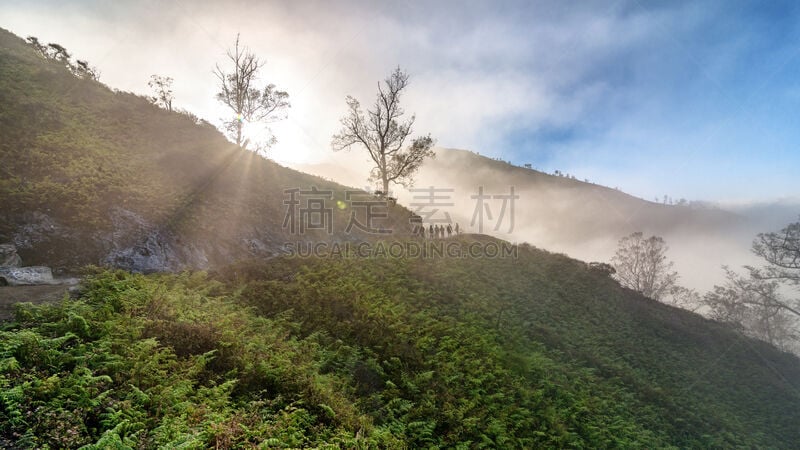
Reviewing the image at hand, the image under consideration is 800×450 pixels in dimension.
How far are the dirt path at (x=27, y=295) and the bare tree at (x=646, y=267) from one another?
48380 millimetres

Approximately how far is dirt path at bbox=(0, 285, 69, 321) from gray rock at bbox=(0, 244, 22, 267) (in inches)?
80.2

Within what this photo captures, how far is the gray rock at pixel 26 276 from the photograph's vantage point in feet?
32.6

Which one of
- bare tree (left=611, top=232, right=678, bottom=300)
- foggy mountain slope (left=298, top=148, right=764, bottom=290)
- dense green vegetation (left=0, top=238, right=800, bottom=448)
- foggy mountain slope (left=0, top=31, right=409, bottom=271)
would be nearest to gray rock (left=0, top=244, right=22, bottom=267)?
foggy mountain slope (left=0, top=31, right=409, bottom=271)

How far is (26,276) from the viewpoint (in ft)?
34.0

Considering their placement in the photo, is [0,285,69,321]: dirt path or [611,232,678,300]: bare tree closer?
[0,285,69,321]: dirt path

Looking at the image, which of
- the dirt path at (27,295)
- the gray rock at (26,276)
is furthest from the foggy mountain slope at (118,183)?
the dirt path at (27,295)

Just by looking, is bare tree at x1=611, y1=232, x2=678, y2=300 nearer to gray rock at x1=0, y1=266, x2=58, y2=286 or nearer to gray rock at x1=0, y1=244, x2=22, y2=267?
gray rock at x1=0, y1=266, x2=58, y2=286

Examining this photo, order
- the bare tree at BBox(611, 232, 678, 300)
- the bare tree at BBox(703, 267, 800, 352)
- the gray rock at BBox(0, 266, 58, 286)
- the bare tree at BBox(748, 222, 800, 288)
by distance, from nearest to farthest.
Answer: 1. the gray rock at BBox(0, 266, 58, 286)
2. the bare tree at BBox(748, 222, 800, 288)
3. the bare tree at BBox(703, 267, 800, 352)
4. the bare tree at BBox(611, 232, 678, 300)

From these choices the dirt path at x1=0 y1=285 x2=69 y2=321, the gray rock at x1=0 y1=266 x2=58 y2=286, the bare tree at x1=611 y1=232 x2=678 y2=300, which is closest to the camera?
the dirt path at x1=0 y1=285 x2=69 y2=321

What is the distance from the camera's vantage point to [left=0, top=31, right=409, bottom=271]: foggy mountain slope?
1307 cm

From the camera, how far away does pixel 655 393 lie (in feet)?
45.7

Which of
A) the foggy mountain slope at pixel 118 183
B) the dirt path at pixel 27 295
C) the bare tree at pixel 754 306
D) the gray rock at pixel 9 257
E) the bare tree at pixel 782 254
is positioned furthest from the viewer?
the bare tree at pixel 754 306

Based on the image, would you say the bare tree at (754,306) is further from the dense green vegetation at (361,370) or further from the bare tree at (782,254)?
the dense green vegetation at (361,370)

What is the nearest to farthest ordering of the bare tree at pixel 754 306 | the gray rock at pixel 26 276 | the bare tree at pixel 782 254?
the gray rock at pixel 26 276 → the bare tree at pixel 782 254 → the bare tree at pixel 754 306
